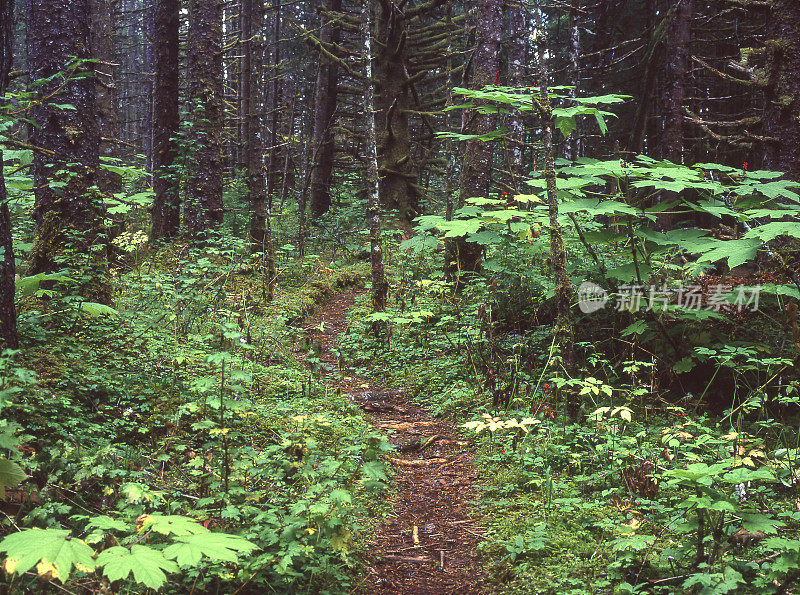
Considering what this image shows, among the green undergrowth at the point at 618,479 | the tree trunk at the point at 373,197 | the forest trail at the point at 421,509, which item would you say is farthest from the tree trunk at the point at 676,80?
the forest trail at the point at 421,509

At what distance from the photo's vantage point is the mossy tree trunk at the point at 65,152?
18.6 feet

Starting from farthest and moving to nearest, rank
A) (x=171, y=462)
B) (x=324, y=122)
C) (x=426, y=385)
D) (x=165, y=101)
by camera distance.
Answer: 1. (x=324, y=122)
2. (x=165, y=101)
3. (x=426, y=385)
4. (x=171, y=462)

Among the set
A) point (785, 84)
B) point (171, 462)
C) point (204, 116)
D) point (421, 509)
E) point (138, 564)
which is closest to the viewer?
point (138, 564)

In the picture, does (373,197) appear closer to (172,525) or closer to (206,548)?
(172,525)

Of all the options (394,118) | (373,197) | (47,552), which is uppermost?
(394,118)

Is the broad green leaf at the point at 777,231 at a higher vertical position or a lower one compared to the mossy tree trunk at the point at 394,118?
lower

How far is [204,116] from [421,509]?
902 centimetres

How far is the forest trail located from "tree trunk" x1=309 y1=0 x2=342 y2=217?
11.4m

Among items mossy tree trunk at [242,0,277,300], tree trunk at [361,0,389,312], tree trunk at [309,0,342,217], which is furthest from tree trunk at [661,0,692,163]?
tree trunk at [309,0,342,217]

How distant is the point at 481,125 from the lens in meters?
8.77

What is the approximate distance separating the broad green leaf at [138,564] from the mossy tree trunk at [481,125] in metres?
7.18

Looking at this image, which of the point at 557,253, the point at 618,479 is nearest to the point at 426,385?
the point at 557,253

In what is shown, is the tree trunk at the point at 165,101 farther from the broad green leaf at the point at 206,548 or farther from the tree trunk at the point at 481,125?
the broad green leaf at the point at 206,548

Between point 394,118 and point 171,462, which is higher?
point 394,118
